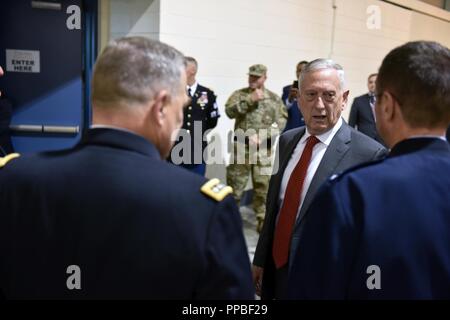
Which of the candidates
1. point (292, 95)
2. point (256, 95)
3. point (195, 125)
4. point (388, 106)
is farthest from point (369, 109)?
point (388, 106)

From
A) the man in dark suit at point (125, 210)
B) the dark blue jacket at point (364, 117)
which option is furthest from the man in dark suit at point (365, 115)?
the man in dark suit at point (125, 210)

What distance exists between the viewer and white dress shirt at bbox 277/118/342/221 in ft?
5.80

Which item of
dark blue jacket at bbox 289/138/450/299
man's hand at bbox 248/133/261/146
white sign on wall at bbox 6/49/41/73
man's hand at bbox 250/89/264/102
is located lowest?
man's hand at bbox 248/133/261/146

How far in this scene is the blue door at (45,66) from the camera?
377 centimetres

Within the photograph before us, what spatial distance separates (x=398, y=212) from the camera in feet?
3.23

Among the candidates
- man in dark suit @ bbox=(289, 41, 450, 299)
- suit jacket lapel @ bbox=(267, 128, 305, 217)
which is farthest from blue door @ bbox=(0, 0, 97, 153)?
man in dark suit @ bbox=(289, 41, 450, 299)

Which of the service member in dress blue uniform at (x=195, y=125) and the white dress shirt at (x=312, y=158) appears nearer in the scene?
the white dress shirt at (x=312, y=158)

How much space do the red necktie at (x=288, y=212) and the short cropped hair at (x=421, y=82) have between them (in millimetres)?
753

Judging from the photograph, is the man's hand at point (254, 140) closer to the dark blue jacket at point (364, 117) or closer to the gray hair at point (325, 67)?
the dark blue jacket at point (364, 117)

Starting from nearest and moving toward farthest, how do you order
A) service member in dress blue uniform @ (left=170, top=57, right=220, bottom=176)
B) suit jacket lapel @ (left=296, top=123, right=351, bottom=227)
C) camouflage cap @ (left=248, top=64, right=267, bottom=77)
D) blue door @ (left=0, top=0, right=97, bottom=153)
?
1. suit jacket lapel @ (left=296, top=123, right=351, bottom=227)
2. blue door @ (left=0, top=0, right=97, bottom=153)
3. service member in dress blue uniform @ (left=170, top=57, right=220, bottom=176)
4. camouflage cap @ (left=248, top=64, right=267, bottom=77)

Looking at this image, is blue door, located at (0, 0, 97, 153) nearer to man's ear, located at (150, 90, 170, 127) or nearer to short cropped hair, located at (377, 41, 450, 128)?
man's ear, located at (150, 90, 170, 127)

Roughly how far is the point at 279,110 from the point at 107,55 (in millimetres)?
3682

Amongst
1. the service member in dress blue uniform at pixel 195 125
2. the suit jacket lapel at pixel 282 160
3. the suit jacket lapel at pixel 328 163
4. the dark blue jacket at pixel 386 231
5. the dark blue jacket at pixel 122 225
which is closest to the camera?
the dark blue jacket at pixel 122 225

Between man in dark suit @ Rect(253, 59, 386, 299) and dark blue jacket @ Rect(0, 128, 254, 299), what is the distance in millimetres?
826
